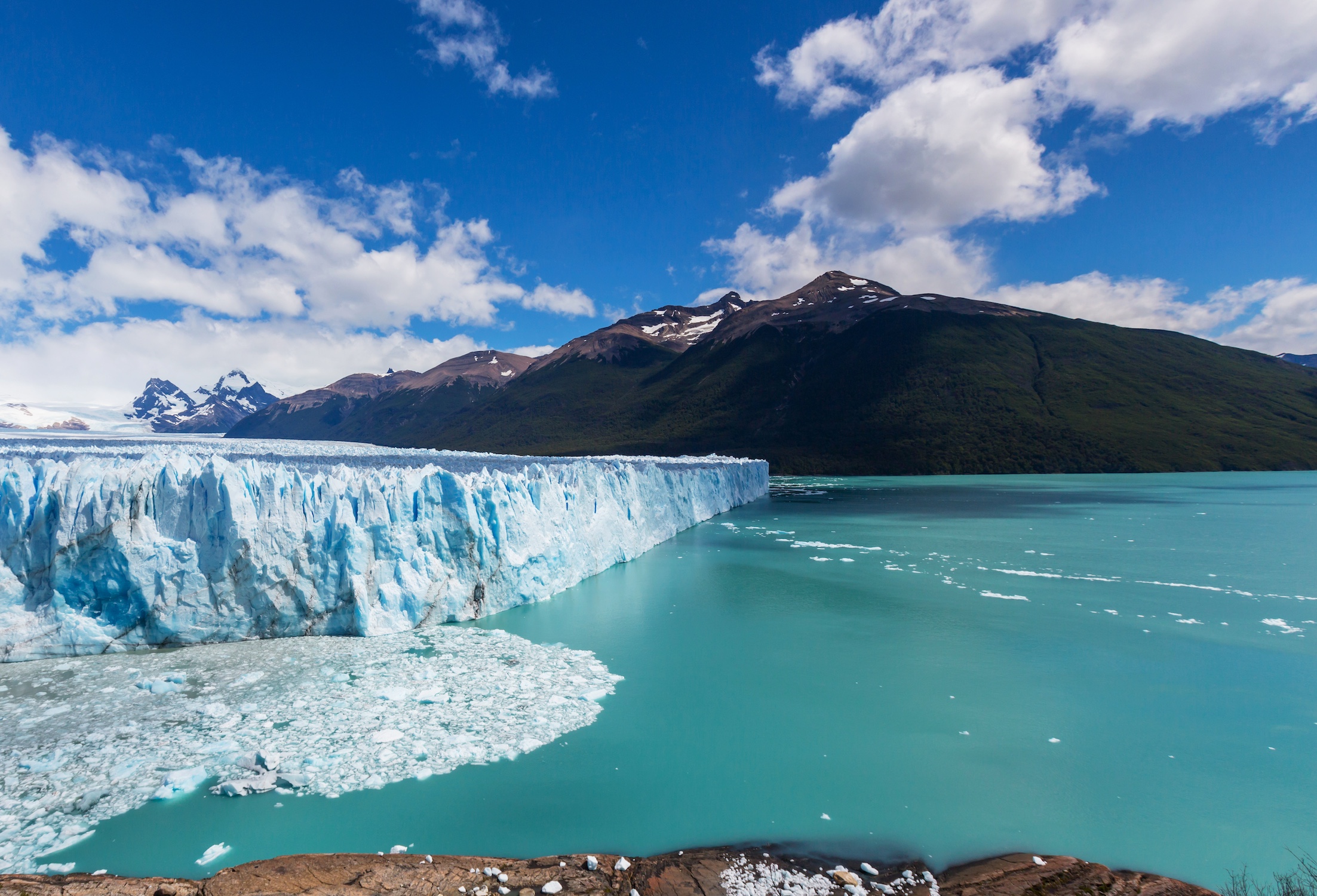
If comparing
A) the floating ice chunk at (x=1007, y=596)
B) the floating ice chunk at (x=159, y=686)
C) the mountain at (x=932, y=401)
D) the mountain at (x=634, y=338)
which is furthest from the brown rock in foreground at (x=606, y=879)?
the mountain at (x=634, y=338)

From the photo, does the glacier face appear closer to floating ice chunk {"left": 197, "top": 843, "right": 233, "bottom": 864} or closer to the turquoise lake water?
the turquoise lake water

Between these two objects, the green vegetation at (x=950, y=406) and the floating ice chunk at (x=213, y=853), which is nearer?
the floating ice chunk at (x=213, y=853)

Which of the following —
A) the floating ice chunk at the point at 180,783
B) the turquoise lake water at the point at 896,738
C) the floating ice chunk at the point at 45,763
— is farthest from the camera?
the floating ice chunk at the point at 45,763

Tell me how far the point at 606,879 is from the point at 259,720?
4884mm

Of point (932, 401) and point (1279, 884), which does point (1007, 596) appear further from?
point (932, 401)

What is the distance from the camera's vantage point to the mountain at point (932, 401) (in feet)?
215

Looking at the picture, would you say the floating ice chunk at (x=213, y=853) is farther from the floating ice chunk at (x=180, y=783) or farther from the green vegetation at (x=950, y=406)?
the green vegetation at (x=950, y=406)

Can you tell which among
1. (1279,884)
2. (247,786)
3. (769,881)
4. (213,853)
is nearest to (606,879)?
(769,881)

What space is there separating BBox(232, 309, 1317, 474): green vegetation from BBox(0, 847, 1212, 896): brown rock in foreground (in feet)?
216

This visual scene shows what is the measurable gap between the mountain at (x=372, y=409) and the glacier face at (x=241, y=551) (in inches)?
5854

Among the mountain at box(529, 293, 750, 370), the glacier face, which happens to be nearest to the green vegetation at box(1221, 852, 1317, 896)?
the glacier face

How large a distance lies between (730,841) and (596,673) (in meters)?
4.10

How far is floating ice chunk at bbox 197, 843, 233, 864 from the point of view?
4.67 m

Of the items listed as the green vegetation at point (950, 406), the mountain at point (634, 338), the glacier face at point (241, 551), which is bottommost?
the glacier face at point (241, 551)
